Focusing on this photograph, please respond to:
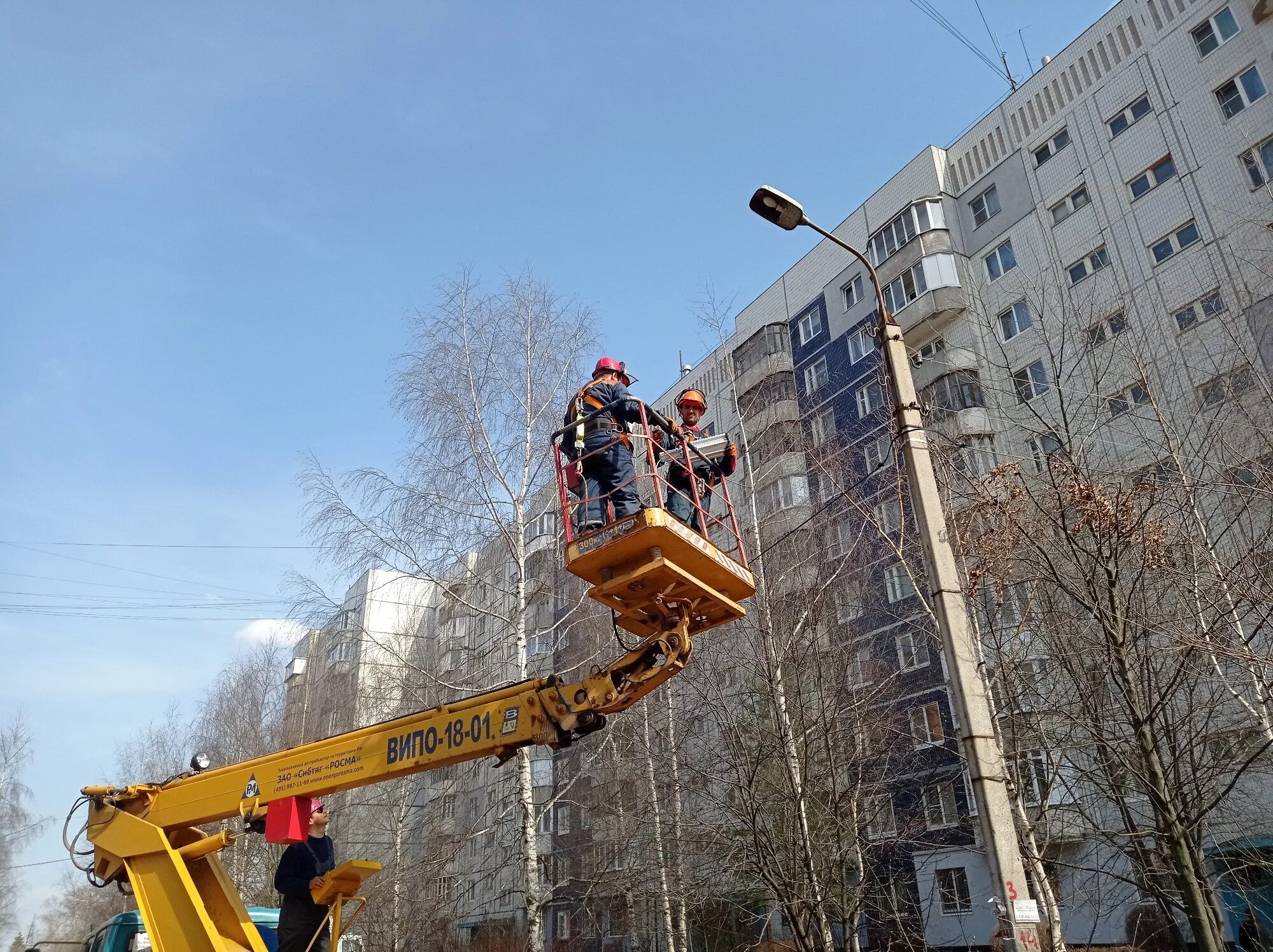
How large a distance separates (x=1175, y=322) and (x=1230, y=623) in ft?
54.2

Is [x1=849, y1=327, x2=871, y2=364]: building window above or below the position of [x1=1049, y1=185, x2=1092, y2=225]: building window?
below

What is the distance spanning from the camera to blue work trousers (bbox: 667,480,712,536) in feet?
25.4

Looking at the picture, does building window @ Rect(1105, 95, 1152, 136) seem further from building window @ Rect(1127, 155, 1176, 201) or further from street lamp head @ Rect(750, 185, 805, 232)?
street lamp head @ Rect(750, 185, 805, 232)

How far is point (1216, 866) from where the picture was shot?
661 inches

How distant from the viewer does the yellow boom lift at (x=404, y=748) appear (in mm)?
6621

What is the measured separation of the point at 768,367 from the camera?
118 feet

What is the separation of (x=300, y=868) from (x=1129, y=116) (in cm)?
2941

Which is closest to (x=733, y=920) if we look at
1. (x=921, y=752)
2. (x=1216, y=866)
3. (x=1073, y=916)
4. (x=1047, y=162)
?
(x=921, y=752)

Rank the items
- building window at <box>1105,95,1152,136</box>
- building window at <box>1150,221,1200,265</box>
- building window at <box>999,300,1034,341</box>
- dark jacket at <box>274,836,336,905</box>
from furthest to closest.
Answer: building window at <box>999,300,1034,341</box>
building window at <box>1105,95,1152,136</box>
building window at <box>1150,221,1200,265</box>
dark jacket at <box>274,836,336,905</box>

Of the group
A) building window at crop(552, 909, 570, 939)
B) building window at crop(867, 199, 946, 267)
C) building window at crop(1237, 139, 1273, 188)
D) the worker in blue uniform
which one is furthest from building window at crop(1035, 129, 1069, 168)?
the worker in blue uniform

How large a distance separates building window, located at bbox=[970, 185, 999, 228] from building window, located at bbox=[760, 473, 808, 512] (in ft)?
38.8

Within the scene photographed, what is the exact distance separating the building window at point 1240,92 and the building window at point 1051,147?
451 centimetres

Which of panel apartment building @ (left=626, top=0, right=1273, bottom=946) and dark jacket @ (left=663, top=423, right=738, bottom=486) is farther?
panel apartment building @ (left=626, top=0, right=1273, bottom=946)

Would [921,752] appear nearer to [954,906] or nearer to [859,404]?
[954,906]
